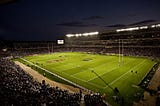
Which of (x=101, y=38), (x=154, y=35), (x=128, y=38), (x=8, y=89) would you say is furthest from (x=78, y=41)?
(x=8, y=89)

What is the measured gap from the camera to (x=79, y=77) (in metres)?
25.8

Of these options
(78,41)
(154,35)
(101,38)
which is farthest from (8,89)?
(78,41)

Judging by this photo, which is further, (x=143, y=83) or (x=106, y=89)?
(x=143, y=83)

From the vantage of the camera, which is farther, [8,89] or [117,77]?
[117,77]

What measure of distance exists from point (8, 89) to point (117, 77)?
17203 mm

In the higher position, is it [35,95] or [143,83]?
[35,95]

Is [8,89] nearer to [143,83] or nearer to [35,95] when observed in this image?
[35,95]

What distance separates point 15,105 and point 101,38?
8288 centimetres

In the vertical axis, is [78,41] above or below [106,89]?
above

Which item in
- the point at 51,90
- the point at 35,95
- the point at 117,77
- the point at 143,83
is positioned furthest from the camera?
the point at 117,77

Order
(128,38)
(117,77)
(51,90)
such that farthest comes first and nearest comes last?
(128,38), (117,77), (51,90)

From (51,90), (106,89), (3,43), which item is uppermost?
(3,43)

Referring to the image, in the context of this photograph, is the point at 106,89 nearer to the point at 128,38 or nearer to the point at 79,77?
the point at 79,77

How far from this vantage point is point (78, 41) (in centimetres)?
10019
